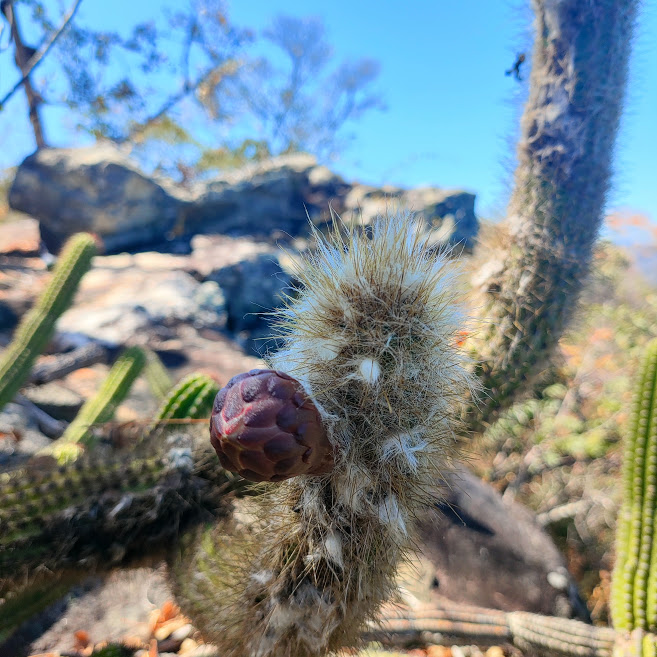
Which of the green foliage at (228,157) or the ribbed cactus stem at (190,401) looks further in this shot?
the green foliage at (228,157)

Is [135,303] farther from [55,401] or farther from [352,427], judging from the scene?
[352,427]

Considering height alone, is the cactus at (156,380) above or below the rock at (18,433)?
above

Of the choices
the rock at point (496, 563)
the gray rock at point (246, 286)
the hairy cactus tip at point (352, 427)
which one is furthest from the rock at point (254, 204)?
the hairy cactus tip at point (352, 427)

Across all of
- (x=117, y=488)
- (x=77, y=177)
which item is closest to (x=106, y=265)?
(x=77, y=177)

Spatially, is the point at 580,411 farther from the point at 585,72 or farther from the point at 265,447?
the point at 265,447

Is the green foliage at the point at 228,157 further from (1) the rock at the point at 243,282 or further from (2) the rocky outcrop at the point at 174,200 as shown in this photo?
(1) the rock at the point at 243,282

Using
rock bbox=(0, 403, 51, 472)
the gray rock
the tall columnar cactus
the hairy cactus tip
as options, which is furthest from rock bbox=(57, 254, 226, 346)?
the hairy cactus tip
